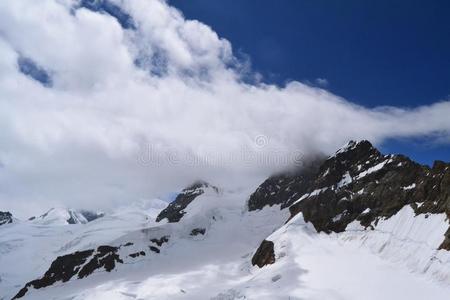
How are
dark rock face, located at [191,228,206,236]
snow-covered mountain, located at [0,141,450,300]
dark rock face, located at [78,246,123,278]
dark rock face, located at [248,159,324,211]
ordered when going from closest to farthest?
1. snow-covered mountain, located at [0,141,450,300]
2. dark rock face, located at [78,246,123,278]
3. dark rock face, located at [191,228,206,236]
4. dark rock face, located at [248,159,324,211]

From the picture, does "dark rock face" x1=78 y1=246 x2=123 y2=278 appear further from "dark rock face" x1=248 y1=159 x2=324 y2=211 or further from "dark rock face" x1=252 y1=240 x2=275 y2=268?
"dark rock face" x1=248 y1=159 x2=324 y2=211

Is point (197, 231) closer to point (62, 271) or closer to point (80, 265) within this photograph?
point (80, 265)

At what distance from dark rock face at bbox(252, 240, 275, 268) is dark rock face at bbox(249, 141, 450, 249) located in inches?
413

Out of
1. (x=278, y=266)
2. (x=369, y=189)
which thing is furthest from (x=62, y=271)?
(x=369, y=189)

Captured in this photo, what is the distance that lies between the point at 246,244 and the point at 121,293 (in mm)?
54610

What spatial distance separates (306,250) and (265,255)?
1446cm

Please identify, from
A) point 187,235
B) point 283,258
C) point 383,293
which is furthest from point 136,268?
point 383,293

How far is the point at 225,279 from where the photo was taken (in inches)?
3969

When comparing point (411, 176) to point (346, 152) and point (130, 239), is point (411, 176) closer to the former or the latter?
point (346, 152)

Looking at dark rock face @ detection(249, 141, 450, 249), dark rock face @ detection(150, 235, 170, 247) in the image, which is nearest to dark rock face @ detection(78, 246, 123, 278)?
dark rock face @ detection(150, 235, 170, 247)

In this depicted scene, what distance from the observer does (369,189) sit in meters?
90.8

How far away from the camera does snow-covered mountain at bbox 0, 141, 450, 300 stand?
2402 inches

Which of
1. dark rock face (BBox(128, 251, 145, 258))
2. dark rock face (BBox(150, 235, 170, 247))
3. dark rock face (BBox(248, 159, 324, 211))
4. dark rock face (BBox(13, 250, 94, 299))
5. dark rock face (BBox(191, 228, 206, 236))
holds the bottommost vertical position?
dark rock face (BBox(13, 250, 94, 299))

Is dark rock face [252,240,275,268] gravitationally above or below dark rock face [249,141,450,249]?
below
